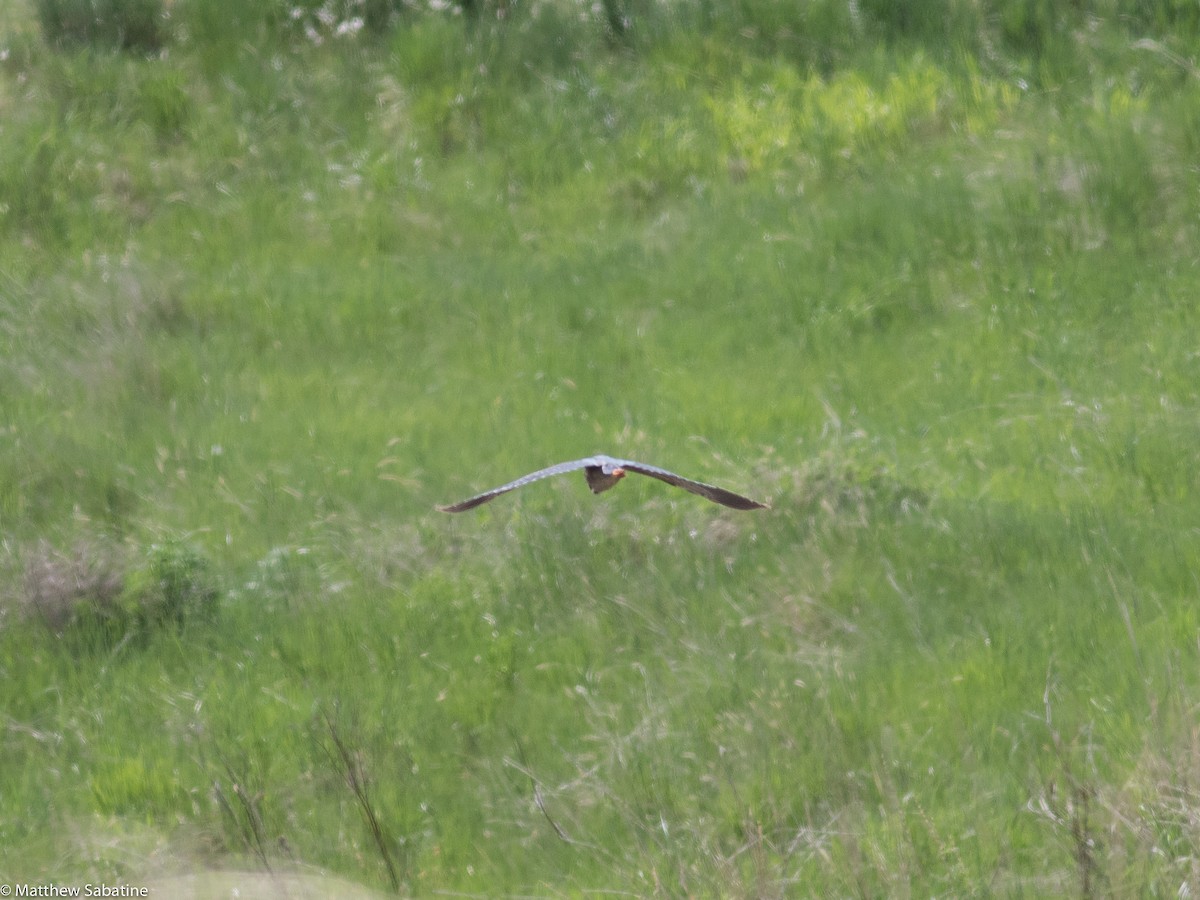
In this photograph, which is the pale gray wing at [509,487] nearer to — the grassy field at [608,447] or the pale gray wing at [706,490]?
the pale gray wing at [706,490]

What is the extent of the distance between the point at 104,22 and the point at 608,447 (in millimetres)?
6076

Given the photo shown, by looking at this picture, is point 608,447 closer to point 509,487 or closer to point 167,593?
point 167,593

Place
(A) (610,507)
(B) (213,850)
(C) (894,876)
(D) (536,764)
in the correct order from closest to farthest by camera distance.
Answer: (C) (894,876) → (B) (213,850) → (D) (536,764) → (A) (610,507)

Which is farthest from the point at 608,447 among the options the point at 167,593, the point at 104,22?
the point at 104,22

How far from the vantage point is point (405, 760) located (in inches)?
201

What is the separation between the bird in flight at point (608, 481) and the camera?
10.6 feet

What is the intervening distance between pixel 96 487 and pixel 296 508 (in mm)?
933

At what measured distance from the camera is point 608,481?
400cm

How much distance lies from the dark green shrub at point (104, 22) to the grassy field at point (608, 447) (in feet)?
0.46

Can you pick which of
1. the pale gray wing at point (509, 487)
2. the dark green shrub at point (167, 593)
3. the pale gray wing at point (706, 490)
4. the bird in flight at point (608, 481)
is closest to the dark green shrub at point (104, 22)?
the dark green shrub at point (167, 593)

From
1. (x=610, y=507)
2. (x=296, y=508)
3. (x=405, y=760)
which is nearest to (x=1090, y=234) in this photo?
(x=610, y=507)

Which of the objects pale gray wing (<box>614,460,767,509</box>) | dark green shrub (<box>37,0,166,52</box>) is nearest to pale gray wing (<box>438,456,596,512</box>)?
pale gray wing (<box>614,460,767,509</box>)

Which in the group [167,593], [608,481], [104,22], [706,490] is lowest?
[167,593]

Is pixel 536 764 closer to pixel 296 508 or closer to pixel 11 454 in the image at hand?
pixel 296 508
